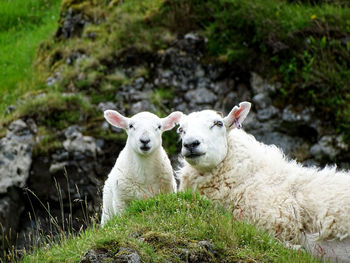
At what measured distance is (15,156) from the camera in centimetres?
1487

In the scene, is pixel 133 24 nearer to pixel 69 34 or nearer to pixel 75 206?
pixel 69 34

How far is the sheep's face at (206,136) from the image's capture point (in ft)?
24.9

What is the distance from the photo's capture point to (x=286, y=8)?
16.4 meters

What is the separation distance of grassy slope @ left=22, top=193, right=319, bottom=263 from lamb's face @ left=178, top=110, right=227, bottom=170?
1.78 feet

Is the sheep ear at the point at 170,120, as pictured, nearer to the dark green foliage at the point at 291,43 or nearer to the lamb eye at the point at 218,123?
the lamb eye at the point at 218,123

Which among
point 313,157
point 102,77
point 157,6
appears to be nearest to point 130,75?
point 102,77

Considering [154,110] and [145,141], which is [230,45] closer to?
[154,110]

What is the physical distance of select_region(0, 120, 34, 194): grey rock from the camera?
14.6m

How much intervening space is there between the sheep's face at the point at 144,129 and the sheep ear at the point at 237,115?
105 cm

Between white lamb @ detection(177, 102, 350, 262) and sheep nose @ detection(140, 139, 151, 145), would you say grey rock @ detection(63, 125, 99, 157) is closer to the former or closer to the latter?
sheep nose @ detection(140, 139, 151, 145)

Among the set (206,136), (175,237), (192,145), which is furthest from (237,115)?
(175,237)

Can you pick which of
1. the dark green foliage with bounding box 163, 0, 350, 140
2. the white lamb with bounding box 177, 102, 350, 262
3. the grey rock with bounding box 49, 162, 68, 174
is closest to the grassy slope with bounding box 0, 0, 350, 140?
the dark green foliage with bounding box 163, 0, 350, 140

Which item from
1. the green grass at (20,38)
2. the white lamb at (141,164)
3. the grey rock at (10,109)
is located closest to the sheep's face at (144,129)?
the white lamb at (141,164)

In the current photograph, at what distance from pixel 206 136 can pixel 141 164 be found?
147cm
